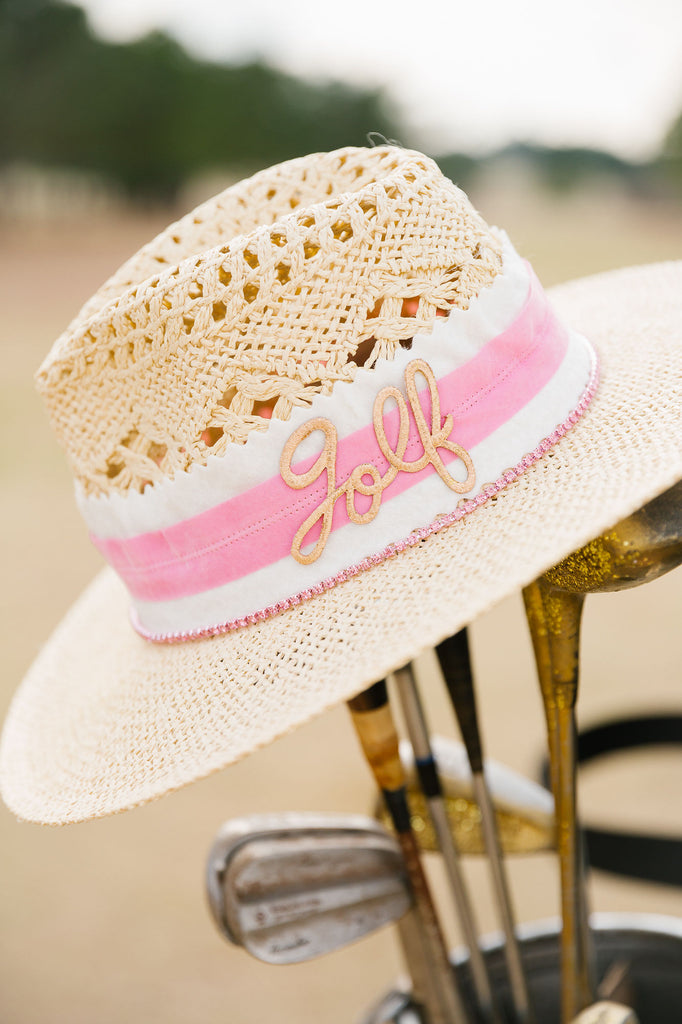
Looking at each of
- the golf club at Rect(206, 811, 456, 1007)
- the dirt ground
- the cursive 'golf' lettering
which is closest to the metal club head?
the golf club at Rect(206, 811, 456, 1007)

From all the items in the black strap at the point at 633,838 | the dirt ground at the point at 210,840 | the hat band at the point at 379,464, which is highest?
the hat band at the point at 379,464

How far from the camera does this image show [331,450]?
0.44m

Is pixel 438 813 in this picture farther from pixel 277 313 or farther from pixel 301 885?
pixel 277 313

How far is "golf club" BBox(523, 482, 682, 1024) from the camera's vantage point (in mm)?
421

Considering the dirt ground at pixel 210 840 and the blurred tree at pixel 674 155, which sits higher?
the dirt ground at pixel 210 840

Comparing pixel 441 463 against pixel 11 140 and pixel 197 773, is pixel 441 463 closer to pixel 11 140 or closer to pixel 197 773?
pixel 197 773

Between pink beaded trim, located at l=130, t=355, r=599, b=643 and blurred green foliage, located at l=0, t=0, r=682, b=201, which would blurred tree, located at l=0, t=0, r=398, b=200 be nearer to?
blurred green foliage, located at l=0, t=0, r=682, b=201

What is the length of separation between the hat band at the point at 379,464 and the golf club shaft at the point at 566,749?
94 mm

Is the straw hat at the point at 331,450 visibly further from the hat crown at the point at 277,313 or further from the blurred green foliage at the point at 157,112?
the blurred green foliage at the point at 157,112

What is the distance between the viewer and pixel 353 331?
435 mm

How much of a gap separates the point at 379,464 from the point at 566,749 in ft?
0.83

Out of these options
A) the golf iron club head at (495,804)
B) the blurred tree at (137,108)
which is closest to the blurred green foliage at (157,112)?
the blurred tree at (137,108)

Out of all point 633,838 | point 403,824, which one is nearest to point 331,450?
point 403,824

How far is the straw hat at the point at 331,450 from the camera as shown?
0.42 metres
